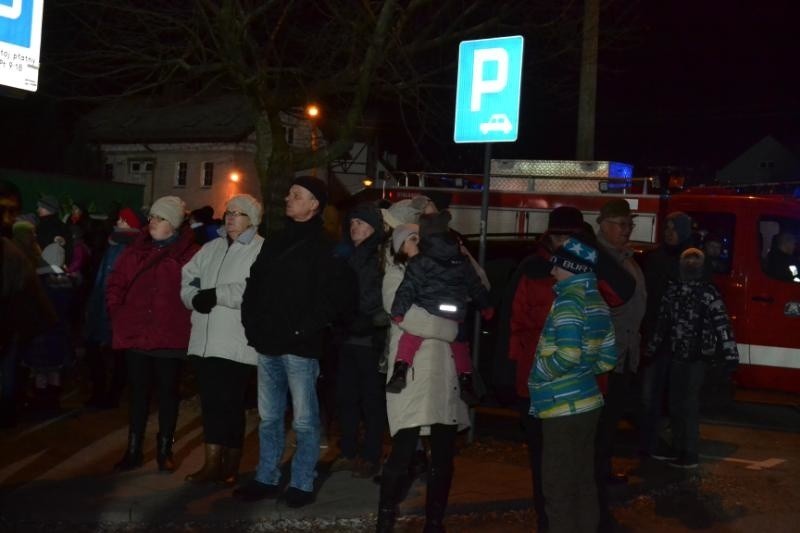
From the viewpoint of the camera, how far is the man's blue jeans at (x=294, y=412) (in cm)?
611

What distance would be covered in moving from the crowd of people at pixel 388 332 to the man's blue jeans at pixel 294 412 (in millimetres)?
13

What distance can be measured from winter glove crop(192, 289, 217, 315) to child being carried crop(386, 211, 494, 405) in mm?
1404

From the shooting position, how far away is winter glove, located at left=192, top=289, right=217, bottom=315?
6.30 metres

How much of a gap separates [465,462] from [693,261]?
2.47 metres

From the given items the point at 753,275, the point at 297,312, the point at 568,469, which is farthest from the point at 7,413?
the point at 753,275

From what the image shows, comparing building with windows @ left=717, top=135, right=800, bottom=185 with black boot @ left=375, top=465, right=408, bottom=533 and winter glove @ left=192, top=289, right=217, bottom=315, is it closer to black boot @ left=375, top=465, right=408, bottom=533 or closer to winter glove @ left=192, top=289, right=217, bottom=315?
winter glove @ left=192, top=289, right=217, bottom=315

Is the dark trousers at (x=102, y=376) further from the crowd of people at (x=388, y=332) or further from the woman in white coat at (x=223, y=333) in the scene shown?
the woman in white coat at (x=223, y=333)

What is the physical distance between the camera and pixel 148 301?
22.3 ft

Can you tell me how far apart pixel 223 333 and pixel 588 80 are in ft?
33.9

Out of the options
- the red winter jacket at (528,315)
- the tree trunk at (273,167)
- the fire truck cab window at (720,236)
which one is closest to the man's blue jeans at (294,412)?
the red winter jacket at (528,315)

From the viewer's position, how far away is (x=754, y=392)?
37.3 feet

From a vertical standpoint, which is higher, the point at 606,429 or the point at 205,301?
the point at 205,301

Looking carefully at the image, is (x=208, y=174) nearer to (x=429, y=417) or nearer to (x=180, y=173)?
(x=180, y=173)

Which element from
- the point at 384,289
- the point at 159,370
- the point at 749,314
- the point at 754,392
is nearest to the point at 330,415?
the point at 159,370
